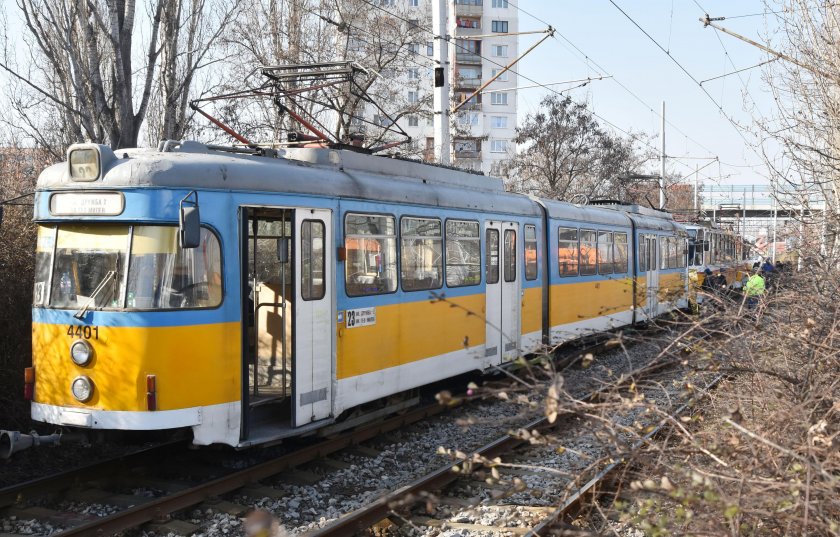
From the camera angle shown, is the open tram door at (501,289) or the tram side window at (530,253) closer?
the open tram door at (501,289)

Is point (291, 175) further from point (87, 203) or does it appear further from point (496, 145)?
point (496, 145)

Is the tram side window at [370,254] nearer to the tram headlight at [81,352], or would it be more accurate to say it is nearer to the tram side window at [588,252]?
the tram headlight at [81,352]

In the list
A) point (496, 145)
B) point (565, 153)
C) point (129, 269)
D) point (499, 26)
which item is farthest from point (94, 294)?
point (496, 145)

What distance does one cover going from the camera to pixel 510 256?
12.1 m

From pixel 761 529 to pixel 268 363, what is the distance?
502cm

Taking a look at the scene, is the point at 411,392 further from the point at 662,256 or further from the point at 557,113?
the point at 557,113

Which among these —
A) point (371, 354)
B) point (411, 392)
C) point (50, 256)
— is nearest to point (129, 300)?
point (50, 256)

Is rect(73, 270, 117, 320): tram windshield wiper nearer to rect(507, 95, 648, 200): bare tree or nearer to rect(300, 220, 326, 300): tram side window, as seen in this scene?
rect(300, 220, 326, 300): tram side window

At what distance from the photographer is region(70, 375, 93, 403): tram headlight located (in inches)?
269

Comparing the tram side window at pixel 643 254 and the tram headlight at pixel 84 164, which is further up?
the tram headlight at pixel 84 164

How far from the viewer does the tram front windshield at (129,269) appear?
682cm

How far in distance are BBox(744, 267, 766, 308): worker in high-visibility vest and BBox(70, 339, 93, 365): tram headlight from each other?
5.26m

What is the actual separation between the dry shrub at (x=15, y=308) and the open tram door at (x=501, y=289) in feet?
19.0

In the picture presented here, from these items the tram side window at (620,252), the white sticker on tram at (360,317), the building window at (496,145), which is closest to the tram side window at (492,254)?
the white sticker on tram at (360,317)
